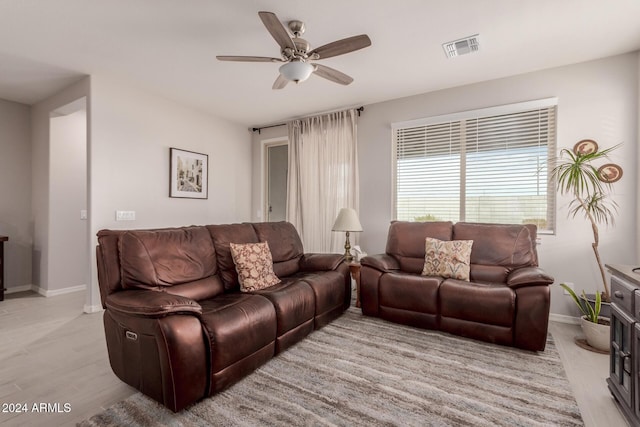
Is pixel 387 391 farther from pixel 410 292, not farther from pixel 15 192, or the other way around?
pixel 15 192

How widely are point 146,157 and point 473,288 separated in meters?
4.02

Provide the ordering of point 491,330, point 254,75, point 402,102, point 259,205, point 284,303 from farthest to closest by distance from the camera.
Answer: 1. point 259,205
2. point 402,102
3. point 254,75
4. point 491,330
5. point 284,303

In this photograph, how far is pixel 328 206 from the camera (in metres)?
4.70

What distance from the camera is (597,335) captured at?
2561 millimetres

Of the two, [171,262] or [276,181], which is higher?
[276,181]

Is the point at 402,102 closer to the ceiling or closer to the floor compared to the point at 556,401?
closer to the ceiling

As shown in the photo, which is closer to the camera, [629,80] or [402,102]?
[629,80]

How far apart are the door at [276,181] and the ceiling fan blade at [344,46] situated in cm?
337

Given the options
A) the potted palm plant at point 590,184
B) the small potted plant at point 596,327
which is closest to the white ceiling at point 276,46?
the potted palm plant at point 590,184

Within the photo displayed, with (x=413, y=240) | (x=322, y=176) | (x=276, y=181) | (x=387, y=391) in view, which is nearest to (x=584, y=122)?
(x=413, y=240)

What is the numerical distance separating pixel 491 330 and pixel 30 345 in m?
3.98

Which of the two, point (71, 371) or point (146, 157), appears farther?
point (146, 157)

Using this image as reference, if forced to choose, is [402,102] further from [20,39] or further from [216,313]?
[20,39]

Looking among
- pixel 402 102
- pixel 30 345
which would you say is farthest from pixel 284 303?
pixel 402 102
